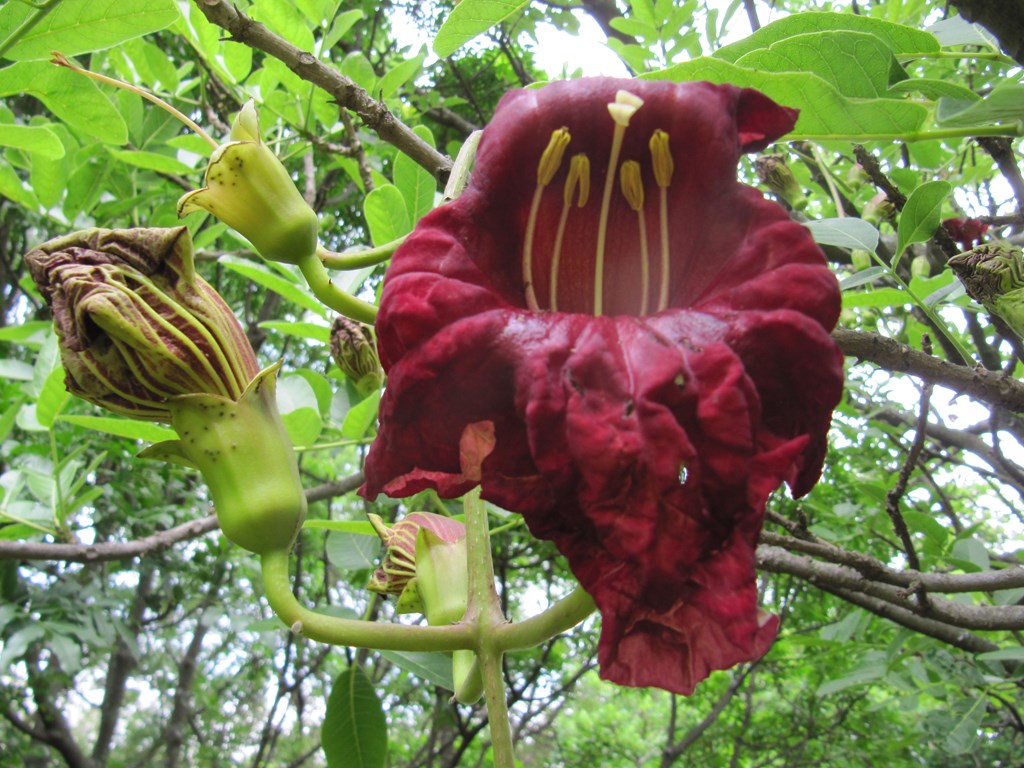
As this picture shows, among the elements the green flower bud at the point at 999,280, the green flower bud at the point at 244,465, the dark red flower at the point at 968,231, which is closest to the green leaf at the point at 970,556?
the dark red flower at the point at 968,231

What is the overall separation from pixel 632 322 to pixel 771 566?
47.3 inches

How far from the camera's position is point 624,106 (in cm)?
71

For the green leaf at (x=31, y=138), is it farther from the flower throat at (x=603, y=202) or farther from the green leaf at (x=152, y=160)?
the flower throat at (x=603, y=202)

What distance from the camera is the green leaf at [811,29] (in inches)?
33.8

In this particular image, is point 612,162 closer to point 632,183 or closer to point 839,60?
point 632,183

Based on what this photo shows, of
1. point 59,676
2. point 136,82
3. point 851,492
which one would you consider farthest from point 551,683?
point 136,82

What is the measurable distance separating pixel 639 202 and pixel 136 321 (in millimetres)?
507

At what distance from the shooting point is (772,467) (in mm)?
592

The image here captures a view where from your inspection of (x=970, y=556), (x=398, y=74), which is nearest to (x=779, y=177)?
(x=398, y=74)

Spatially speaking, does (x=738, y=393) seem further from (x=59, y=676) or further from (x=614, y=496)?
(x=59, y=676)

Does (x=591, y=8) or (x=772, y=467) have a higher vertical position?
(x=591, y=8)

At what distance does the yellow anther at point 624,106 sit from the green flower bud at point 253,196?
1.21ft

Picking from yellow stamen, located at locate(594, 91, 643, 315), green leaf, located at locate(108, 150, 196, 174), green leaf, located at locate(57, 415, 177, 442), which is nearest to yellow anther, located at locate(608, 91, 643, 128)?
yellow stamen, located at locate(594, 91, 643, 315)

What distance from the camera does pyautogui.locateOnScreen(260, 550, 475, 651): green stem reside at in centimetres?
77
